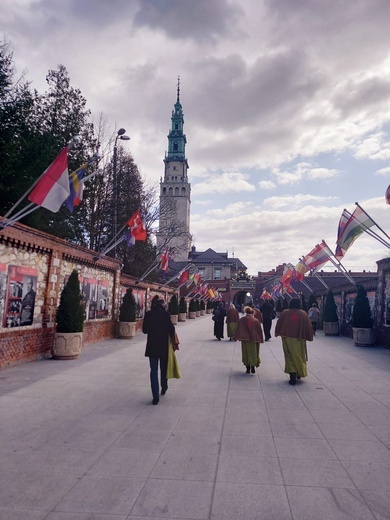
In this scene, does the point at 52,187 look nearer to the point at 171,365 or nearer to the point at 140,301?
the point at 171,365

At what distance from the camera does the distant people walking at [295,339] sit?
949cm

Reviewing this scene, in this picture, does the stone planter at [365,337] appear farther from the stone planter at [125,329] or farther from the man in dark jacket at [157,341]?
the man in dark jacket at [157,341]

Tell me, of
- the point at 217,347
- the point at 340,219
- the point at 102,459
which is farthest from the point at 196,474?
the point at 340,219

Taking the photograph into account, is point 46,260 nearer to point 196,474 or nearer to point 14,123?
point 196,474

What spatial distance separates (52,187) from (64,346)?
5037 millimetres

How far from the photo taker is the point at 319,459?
4.82 meters

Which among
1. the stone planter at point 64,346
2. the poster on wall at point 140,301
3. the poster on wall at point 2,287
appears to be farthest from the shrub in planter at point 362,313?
the poster on wall at point 2,287

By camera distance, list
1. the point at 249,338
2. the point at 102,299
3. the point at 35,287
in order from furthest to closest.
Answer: the point at 102,299
the point at 35,287
the point at 249,338

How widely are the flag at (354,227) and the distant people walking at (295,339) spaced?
6860mm

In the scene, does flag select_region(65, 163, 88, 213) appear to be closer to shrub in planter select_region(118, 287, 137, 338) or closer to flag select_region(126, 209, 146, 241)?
flag select_region(126, 209, 146, 241)

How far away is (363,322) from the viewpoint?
18047mm

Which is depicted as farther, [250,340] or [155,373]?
[250,340]

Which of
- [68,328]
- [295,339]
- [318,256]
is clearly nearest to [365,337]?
[318,256]

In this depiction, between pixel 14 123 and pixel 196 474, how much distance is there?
68.1 ft
